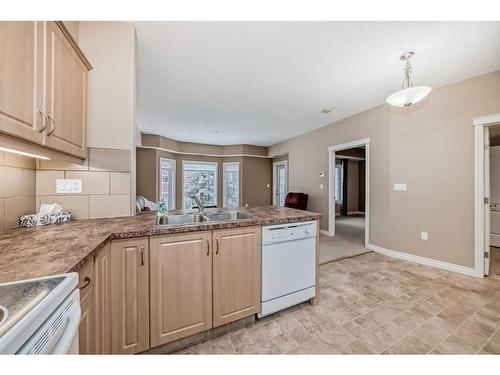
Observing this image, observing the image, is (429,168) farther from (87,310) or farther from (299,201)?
(87,310)

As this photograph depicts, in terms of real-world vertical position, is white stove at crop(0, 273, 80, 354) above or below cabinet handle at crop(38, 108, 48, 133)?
below

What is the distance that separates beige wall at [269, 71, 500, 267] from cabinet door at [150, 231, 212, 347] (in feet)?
10.5

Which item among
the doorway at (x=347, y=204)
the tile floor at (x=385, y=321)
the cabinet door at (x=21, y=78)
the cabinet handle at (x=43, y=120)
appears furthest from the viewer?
the doorway at (x=347, y=204)

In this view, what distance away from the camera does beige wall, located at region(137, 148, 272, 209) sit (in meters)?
5.38

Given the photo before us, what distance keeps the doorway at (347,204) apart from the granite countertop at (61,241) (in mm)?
2568

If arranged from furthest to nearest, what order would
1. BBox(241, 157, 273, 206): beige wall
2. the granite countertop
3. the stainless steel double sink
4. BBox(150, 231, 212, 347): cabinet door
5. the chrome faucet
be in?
1. BBox(241, 157, 273, 206): beige wall
2. the chrome faucet
3. the stainless steel double sink
4. BBox(150, 231, 212, 347): cabinet door
5. the granite countertop

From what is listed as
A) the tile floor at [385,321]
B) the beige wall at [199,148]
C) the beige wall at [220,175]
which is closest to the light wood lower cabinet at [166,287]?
the tile floor at [385,321]

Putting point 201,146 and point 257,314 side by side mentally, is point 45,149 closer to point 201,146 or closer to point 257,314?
point 257,314

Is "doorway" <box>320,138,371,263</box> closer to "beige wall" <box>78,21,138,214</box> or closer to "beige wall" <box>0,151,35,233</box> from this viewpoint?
"beige wall" <box>78,21,138,214</box>

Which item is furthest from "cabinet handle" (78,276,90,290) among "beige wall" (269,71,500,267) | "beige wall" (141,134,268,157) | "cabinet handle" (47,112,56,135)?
"beige wall" (141,134,268,157)

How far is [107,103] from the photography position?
63.1 inches

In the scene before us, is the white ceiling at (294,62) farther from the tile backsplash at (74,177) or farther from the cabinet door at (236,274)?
the cabinet door at (236,274)

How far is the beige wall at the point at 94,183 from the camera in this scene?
1448 mm

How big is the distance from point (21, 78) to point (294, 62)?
2.23 metres
